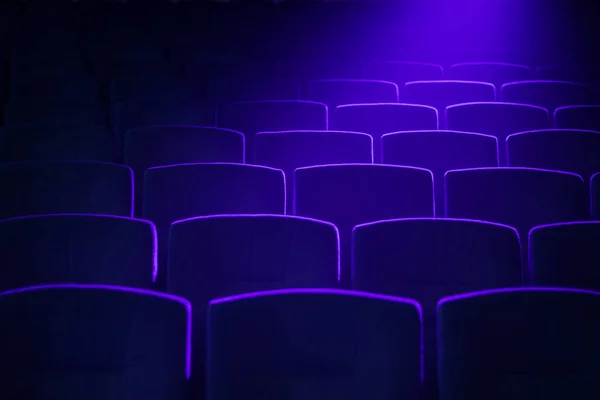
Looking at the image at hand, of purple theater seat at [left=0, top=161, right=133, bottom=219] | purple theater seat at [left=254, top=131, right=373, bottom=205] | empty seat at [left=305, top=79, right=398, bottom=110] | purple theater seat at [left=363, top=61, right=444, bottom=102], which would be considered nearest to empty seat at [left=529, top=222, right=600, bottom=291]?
purple theater seat at [left=254, top=131, right=373, bottom=205]

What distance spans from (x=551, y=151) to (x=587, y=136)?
3.4 inches

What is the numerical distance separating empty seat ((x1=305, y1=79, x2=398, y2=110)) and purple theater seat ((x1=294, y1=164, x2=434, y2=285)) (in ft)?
2.59

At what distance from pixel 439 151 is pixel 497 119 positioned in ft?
1.17

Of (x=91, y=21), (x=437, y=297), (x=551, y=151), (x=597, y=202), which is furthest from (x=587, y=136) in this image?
(x=91, y=21)

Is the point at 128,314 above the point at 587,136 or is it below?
below

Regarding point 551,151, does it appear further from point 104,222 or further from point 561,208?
point 104,222

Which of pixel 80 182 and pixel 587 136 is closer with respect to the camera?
pixel 80 182

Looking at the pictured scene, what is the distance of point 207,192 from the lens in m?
1.15

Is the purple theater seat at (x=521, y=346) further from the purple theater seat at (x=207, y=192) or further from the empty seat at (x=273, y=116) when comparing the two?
the empty seat at (x=273, y=116)

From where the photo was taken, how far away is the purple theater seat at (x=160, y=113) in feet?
5.41

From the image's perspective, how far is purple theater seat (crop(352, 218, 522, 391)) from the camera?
0.89 metres

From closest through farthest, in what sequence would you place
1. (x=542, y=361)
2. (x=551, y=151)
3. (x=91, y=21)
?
1. (x=542, y=361)
2. (x=551, y=151)
3. (x=91, y=21)

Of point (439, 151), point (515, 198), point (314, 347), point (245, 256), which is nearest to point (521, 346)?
point (314, 347)

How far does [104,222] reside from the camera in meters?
0.92
